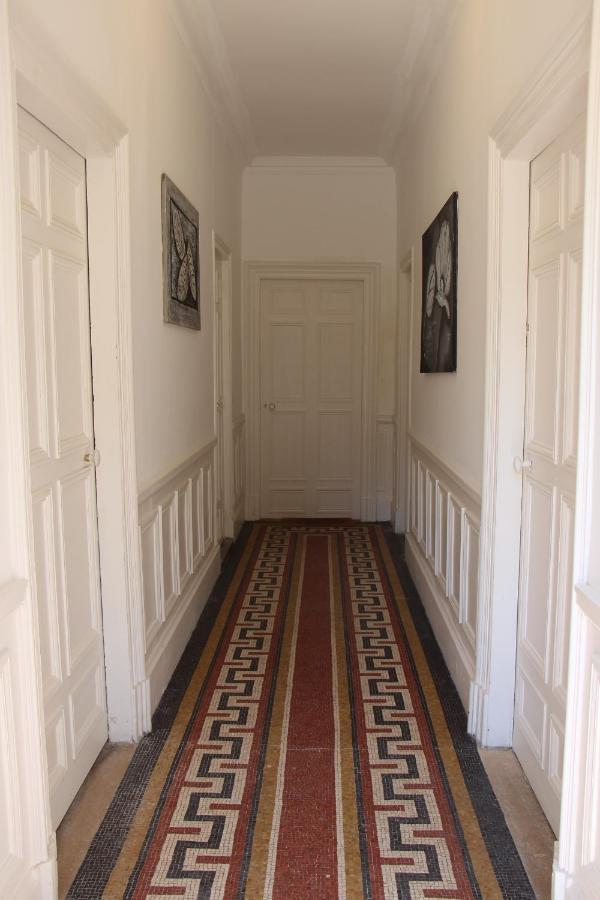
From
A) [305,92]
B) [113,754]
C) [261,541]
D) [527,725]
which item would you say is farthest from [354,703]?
[305,92]

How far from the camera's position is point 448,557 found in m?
3.27

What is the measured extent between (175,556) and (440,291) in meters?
1.82

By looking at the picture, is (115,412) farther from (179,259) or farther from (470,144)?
(470,144)

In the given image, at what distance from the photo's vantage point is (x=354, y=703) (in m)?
2.86

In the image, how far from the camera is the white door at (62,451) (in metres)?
1.92

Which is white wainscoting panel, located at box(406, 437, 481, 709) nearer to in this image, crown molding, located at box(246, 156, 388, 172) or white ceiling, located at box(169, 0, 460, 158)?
white ceiling, located at box(169, 0, 460, 158)

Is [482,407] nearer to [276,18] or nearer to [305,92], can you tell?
[276,18]

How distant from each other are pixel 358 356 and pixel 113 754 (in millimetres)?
4094

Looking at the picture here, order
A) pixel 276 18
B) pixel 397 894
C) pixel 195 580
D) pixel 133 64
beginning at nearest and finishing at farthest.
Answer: pixel 397 894
pixel 133 64
pixel 276 18
pixel 195 580

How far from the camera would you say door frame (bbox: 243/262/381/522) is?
5.73 meters

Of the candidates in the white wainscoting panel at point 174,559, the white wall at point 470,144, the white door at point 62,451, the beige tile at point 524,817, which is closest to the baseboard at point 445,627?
the beige tile at point 524,817

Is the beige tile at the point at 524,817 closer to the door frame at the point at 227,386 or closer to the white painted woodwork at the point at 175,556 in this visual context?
the white painted woodwork at the point at 175,556

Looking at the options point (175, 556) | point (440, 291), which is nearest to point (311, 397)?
point (440, 291)

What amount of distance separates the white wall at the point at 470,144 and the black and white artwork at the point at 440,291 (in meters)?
0.09
